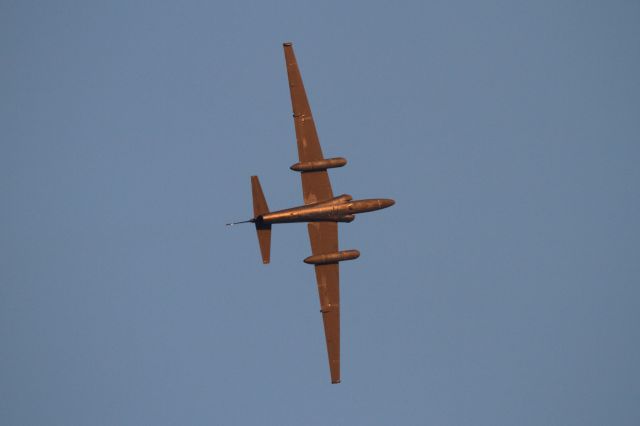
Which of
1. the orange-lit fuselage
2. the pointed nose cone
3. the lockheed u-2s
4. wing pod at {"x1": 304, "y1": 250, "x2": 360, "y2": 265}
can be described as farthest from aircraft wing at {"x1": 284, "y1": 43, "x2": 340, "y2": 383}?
the pointed nose cone

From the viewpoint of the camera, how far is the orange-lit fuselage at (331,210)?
98.2 m

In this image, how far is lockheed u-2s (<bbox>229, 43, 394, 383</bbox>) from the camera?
101m

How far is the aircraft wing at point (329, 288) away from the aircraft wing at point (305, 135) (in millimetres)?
3230

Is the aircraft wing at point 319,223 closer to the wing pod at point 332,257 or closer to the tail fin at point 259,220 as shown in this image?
the wing pod at point 332,257

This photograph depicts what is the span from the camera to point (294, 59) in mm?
101000

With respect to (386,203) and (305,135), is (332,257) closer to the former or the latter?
(386,203)

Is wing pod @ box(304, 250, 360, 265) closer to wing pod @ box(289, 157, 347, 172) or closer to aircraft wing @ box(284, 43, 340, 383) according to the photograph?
aircraft wing @ box(284, 43, 340, 383)

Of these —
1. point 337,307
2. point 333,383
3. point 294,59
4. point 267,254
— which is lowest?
A: point 333,383

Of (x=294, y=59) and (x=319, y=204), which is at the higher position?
(x=294, y=59)

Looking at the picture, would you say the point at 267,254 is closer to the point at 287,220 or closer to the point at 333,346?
the point at 287,220

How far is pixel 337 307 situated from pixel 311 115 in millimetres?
19789

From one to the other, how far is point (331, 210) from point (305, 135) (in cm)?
806

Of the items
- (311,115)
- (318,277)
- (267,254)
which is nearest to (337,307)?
(318,277)

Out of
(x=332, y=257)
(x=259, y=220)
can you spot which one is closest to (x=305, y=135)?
(x=259, y=220)
